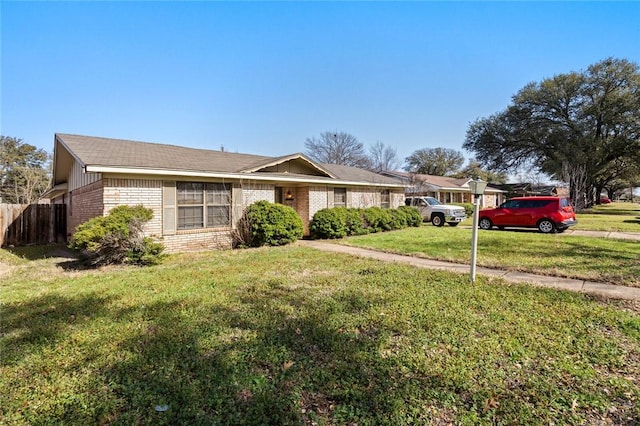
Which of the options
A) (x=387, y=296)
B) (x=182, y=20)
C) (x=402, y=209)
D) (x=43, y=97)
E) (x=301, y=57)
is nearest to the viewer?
(x=387, y=296)

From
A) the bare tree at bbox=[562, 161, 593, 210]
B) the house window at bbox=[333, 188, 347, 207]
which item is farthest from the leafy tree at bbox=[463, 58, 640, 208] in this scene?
the house window at bbox=[333, 188, 347, 207]

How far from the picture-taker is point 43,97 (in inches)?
476

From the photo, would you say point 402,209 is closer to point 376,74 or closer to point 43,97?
point 376,74

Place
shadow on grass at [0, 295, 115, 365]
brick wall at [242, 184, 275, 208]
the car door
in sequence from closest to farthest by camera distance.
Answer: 1. shadow on grass at [0, 295, 115, 365]
2. brick wall at [242, 184, 275, 208]
3. the car door

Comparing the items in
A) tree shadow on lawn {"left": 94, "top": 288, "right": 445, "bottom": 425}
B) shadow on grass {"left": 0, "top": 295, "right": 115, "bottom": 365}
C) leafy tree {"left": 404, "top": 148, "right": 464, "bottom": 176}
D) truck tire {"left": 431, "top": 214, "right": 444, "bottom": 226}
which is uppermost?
leafy tree {"left": 404, "top": 148, "right": 464, "bottom": 176}

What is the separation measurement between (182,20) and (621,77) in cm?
4078

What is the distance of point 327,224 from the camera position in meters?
12.9

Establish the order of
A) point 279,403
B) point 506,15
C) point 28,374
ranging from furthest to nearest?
1. point 506,15
2. point 28,374
3. point 279,403

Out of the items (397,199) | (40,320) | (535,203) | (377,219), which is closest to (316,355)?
(40,320)

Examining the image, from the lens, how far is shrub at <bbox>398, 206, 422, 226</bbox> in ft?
57.4

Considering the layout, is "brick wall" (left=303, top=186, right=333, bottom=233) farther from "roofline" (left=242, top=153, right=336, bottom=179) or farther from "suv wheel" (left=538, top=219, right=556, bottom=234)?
Answer: "suv wheel" (left=538, top=219, right=556, bottom=234)

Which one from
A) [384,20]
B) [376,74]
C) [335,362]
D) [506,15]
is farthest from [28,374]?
[376,74]

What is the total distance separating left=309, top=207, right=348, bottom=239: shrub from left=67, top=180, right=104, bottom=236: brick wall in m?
7.49

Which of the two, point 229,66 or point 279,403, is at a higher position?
point 229,66
